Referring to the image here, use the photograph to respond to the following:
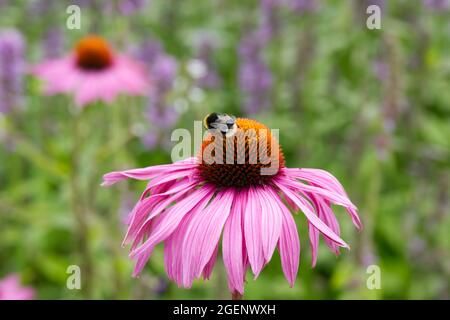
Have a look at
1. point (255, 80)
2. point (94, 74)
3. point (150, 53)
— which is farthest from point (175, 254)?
point (150, 53)

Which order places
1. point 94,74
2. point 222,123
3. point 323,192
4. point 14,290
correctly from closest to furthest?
point 323,192, point 222,123, point 14,290, point 94,74

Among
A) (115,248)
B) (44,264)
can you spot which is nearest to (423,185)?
(115,248)

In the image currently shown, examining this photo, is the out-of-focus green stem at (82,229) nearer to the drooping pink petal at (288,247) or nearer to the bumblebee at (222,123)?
the bumblebee at (222,123)

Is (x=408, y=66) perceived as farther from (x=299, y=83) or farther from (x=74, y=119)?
(x=74, y=119)

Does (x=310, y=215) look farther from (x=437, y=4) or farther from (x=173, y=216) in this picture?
(x=437, y=4)

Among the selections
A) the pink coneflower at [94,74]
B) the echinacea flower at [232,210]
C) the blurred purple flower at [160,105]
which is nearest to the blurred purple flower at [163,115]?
the blurred purple flower at [160,105]
